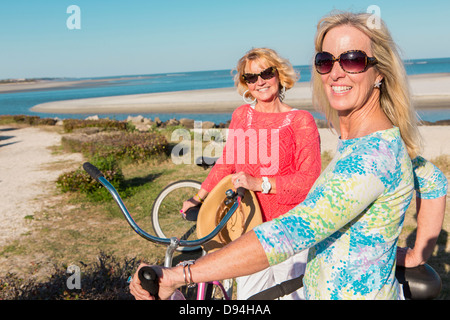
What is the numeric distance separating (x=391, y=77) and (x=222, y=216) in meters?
1.55

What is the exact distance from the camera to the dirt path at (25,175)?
709 centimetres

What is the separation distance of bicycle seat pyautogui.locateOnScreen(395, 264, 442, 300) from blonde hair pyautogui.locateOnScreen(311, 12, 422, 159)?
0.66m

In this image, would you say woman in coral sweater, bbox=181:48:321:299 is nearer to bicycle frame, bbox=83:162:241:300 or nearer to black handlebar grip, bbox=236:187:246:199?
black handlebar grip, bbox=236:187:246:199

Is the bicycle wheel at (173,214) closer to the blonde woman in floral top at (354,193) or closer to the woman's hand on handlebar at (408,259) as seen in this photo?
the woman's hand on handlebar at (408,259)

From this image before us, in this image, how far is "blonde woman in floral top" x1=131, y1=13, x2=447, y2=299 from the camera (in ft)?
3.85

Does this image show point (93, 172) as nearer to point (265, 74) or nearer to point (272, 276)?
point (272, 276)

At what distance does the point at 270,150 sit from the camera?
2971 mm

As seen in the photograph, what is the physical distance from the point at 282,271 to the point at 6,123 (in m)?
26.3

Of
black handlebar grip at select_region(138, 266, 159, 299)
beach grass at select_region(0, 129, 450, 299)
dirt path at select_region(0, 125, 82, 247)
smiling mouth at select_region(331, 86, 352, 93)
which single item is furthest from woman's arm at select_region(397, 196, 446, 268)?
dirt path at select_region(0, 125, 82, 247)

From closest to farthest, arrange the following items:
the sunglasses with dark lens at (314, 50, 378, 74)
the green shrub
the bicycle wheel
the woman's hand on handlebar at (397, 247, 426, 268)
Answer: the sunglasses with dark lens at (314, 50, 378, 74), the woman's hand on handlebar at (397, 247, 426, 268), the bicycle wheel, the green shrub

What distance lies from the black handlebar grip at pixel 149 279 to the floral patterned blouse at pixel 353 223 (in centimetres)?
42

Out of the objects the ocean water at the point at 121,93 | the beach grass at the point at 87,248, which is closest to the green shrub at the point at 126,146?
the beach grass at the point at 87,248
